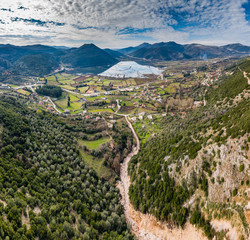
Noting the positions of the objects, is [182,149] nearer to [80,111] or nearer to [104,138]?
[104,138]

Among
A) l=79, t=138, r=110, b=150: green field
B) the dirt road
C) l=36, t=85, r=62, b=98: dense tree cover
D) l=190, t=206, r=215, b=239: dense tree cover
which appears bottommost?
the dirt road

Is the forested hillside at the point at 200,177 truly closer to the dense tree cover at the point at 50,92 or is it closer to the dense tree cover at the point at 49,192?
the dense tree cover at the point at 49,192

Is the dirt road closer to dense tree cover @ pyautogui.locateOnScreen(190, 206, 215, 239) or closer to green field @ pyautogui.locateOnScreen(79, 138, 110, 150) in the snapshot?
dense tree cover @ pyautogui.locateOnScreen(190, 206, 215, 239)

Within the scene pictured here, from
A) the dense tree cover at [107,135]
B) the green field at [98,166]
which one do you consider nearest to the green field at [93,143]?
the dense tree cover at [107,135]

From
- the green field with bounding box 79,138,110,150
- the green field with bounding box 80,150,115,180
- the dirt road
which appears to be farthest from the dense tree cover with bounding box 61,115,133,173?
the dirt road

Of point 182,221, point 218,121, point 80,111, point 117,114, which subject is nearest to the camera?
point 182,221

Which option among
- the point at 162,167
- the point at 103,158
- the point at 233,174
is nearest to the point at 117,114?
the point at 103,158
